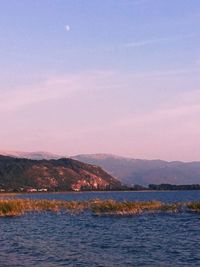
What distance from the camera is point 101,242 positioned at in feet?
134

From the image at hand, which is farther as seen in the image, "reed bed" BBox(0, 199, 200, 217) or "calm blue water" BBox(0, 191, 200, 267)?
"reed bed" BBox(0, 199, 200, 217)

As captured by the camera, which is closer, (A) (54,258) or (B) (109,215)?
(A) (54,258)

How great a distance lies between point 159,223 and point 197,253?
833 inches

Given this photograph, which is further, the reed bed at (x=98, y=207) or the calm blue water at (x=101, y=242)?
the reed bed at (x=98, y=207)

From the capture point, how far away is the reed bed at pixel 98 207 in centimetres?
6962

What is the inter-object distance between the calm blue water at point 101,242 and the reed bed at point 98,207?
5.73m

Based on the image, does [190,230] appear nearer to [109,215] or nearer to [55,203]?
[109,215]

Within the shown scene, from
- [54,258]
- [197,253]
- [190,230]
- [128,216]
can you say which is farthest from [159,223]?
[54,258]

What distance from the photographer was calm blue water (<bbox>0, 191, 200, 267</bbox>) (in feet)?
105

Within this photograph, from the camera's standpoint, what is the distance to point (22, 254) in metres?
34.6

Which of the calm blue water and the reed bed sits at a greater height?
the reed bed

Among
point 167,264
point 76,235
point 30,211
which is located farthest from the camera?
point 30,211

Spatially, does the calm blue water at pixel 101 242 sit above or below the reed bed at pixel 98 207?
below

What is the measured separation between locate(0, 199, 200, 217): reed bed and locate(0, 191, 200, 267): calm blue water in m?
5.73
